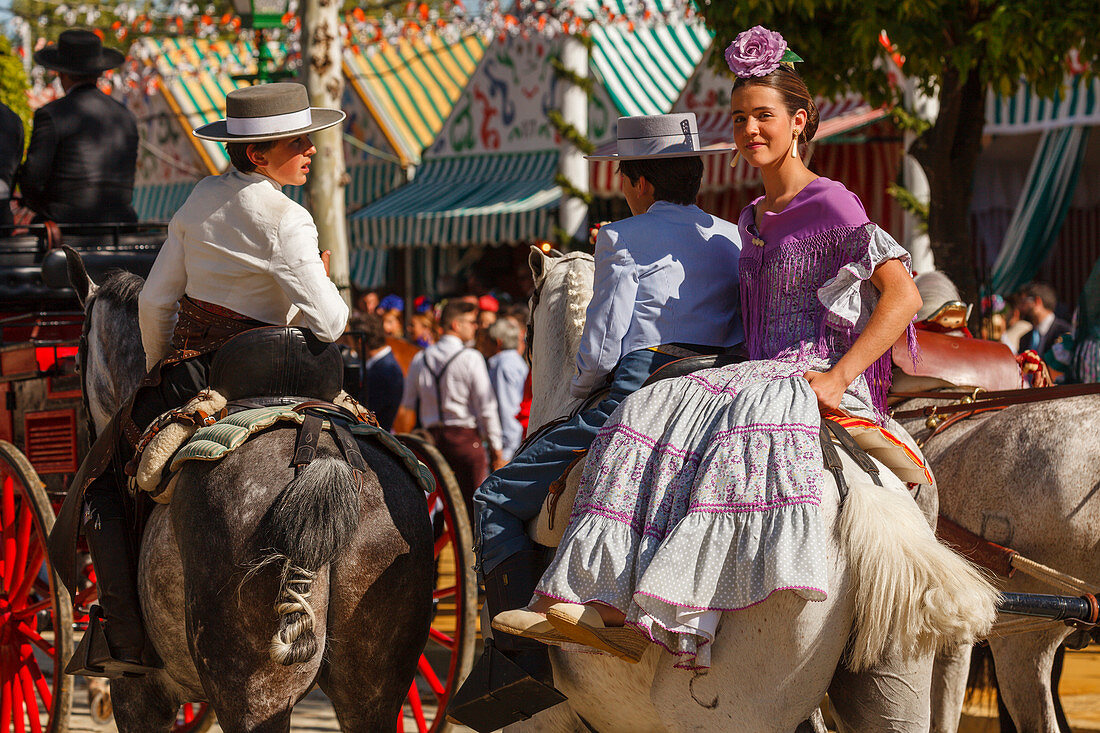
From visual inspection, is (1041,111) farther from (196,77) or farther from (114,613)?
(196,77)

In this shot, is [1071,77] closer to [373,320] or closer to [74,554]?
[373,320]

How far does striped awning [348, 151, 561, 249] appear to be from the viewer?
15742 mm

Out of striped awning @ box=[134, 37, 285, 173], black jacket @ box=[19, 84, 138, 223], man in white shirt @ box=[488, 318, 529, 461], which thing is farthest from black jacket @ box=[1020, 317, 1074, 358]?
striped awning @ box=[134, 37, 285, 173]

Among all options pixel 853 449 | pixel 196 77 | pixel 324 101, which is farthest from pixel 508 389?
pixel 196 77

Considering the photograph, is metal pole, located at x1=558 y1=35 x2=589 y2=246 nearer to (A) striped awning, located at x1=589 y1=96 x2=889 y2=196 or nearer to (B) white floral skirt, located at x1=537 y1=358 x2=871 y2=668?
(A) striped awning, located at x1=589 y1=96 x2=889 y2=196

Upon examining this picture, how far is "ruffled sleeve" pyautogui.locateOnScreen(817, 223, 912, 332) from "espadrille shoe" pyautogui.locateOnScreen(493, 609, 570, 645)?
1.03 meters

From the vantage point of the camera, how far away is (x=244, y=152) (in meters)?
3.84

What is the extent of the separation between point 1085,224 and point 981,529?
1020 centimetres

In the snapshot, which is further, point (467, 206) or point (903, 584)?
Answer: point (467, 206)

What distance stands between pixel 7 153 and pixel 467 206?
10516mm

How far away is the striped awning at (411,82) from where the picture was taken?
19.2m

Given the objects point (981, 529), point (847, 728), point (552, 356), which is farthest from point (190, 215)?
point (981, 529)

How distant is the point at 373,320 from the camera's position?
29.8ft

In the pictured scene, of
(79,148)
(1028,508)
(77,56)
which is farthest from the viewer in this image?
(77,56)
